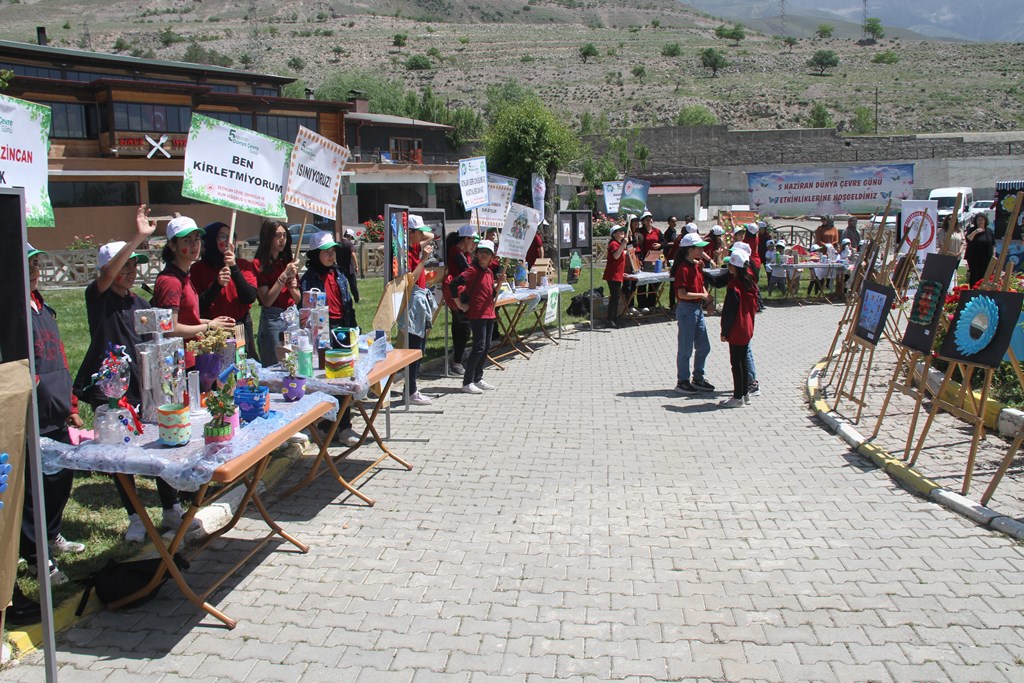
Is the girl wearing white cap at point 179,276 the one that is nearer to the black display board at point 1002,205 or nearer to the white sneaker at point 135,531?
the white sneaker at point 135,531

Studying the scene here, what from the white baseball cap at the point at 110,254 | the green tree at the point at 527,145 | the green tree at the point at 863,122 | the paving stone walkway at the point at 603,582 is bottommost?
the paving stone walkway at the point at 603,582

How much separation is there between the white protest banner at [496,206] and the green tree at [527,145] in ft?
103

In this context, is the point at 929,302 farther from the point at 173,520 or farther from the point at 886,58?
the point at 886,58

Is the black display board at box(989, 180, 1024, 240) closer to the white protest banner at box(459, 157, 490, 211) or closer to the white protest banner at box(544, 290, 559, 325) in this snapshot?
the white protest banner at box(544, 290, 559, 325)

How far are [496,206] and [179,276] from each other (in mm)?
7384

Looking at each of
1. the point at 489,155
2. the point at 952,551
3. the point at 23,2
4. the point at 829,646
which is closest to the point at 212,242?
the point at 829,646

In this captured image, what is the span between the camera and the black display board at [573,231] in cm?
1486

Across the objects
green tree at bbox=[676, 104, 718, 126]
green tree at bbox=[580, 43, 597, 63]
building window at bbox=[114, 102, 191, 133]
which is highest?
green tree at bbox=[580, 43, 597, 63]

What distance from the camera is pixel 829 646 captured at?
4105 mm

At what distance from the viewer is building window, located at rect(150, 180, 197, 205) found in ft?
145

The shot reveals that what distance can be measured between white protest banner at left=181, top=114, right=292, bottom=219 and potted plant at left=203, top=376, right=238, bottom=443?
1749mm

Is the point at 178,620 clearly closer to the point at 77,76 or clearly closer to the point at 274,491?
the point at 274,491

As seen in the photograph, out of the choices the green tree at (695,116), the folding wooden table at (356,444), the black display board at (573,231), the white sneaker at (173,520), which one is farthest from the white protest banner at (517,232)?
the green tree at (695,116)

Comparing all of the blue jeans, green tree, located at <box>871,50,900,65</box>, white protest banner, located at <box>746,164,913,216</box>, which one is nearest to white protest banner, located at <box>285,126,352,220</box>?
the blue jeans
